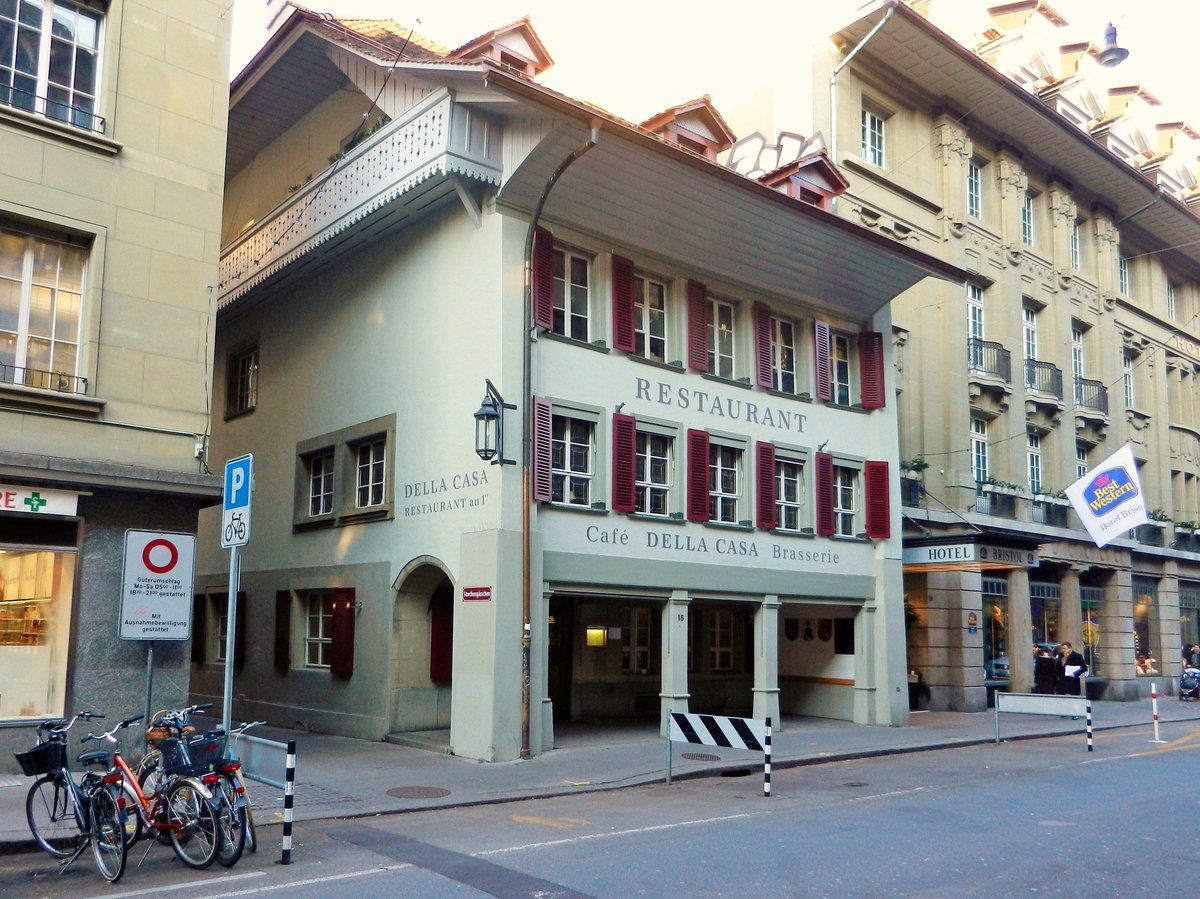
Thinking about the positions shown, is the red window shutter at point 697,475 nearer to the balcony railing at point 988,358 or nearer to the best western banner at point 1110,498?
the best western banner at point 1110,498

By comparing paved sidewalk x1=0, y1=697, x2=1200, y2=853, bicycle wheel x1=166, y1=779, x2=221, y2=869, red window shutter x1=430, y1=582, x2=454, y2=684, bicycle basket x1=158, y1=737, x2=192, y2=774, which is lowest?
paved sidewalk x1=0, y1=697, x2=1200, y2=853

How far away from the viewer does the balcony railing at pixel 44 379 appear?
1294 cm

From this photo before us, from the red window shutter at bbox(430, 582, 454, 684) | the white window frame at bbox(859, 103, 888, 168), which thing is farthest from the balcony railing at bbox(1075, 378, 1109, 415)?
the red window shutter at bbox(430, 582, 454, 684)

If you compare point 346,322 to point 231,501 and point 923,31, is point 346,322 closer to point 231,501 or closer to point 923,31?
point 231,501

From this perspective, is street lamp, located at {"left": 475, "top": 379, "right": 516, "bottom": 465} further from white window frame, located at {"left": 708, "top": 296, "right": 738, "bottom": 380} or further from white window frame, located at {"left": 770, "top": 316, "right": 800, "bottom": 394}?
white window frame, located at {"left": 770, "top": 316, "right": 800, "bottom": 394}

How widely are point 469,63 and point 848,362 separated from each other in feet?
37.0

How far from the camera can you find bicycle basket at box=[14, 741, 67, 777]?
891 cm

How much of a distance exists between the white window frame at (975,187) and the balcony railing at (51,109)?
22820 mm

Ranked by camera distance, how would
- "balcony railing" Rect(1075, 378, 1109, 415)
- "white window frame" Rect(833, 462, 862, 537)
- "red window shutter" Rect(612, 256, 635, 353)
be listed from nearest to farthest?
"red window shutter" Rect(612, 256, 635, 353), "white window frame" Rect(833, 462, 862, 537), "balcony railing" Rect(1075, 378, 1109, 415)

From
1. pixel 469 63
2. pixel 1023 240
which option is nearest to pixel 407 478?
pixel 469 63

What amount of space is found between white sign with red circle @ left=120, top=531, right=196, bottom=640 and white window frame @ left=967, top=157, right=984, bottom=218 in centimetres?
2338

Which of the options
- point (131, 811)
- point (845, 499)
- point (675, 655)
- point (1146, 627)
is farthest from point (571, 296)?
point (1146, 627)

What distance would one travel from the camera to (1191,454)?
40406 mm

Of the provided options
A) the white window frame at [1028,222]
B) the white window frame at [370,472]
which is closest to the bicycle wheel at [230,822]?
the white window frame at [370,472]
